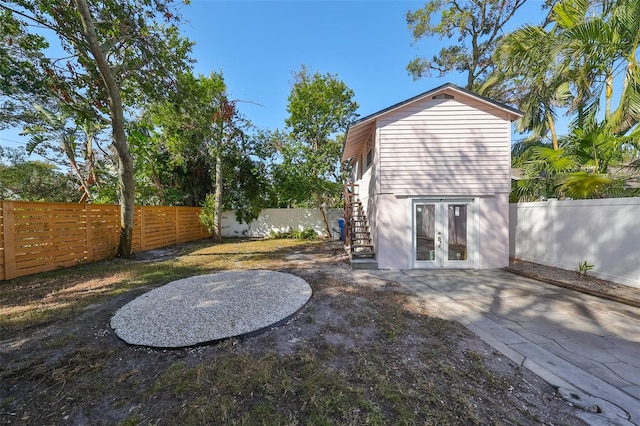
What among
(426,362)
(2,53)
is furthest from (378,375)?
(2,53)

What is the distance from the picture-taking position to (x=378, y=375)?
2.36 m

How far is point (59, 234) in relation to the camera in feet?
21.2

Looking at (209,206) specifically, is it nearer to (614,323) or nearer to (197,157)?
(197,157)

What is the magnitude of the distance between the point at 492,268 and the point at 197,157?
13.6 meters

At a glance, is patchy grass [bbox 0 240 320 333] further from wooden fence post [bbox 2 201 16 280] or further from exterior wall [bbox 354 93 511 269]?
exterior wall [bbox 354 93 511 269]

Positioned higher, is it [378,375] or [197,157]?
[197,157]

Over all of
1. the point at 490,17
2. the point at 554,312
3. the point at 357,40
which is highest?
the point at 490,17

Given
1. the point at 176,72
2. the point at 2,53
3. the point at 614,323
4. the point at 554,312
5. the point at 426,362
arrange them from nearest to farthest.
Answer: the point at 426,362, the point at 614,323, the point at 554,312, the point at 2,53, the point at 176,72

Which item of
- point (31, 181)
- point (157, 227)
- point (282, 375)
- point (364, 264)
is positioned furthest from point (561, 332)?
point (31, 181)

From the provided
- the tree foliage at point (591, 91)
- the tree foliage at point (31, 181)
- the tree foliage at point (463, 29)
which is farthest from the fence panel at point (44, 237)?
the tree foliage at point (463, 29)

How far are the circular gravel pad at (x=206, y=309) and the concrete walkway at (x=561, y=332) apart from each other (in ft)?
8.45

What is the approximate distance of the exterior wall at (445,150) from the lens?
21.2 feet

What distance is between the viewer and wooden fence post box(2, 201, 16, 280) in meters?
5.34

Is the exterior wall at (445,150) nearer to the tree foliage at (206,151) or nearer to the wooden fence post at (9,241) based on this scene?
the tree foliage at (206,151)
